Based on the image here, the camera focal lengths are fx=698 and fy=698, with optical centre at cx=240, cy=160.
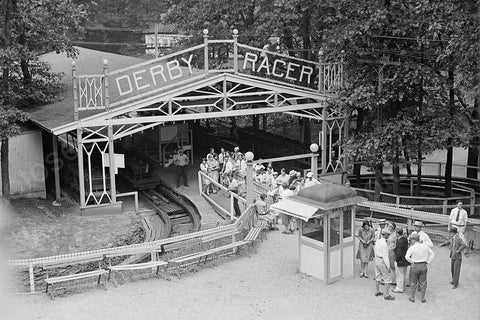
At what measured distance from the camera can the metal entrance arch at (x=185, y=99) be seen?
2298 centimetres

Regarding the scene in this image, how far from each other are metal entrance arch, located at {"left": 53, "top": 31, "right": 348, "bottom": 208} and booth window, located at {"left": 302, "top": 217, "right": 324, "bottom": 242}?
30.0ft

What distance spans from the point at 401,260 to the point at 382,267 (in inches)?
16.1

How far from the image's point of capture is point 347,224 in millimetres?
15297

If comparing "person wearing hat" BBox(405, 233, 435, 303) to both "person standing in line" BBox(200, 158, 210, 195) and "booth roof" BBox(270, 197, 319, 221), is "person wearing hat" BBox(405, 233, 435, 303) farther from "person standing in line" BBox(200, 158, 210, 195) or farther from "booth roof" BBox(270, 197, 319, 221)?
"person standing in line" BBox(200, 158, 210, 195)

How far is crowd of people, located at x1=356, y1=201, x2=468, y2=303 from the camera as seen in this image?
13883 millimetres

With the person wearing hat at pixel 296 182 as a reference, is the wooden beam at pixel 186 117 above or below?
above

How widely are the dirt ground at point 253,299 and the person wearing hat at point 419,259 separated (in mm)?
438

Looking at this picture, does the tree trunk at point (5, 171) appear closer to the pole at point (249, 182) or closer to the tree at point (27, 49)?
the tree at point (27, 49)

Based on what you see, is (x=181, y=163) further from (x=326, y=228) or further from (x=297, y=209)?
(x=326, y=228)

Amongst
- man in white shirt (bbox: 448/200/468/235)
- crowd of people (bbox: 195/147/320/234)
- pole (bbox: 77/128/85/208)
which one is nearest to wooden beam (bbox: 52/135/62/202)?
pole (bbox: 77/128/85/208)

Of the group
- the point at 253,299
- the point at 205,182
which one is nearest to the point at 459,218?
the point at 253,299

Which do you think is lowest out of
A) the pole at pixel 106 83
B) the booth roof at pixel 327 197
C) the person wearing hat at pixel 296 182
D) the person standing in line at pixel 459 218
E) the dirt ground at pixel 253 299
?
the dirt ground at pixel 253 299

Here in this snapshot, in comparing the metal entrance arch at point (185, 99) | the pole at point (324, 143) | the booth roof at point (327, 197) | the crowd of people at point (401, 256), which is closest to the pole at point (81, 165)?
the metal entrance arch at point (185, 99)

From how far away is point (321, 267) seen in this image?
1520 centimetres
